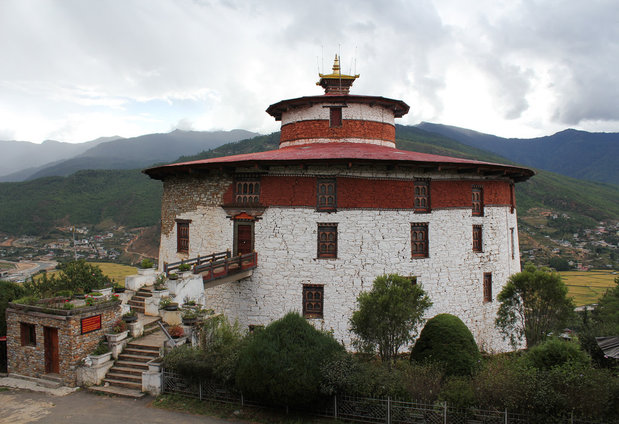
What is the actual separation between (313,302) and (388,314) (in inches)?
209

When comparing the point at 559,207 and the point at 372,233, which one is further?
the point at 559,207

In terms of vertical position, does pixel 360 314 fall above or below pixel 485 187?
below

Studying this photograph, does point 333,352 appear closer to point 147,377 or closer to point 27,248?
point 147,377

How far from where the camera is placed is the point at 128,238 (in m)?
80.4

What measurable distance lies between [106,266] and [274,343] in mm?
60750

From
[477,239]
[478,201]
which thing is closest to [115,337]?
[477,239]

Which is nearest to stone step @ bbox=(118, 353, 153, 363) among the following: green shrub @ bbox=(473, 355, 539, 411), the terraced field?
green shrub @ bbox=(473, 355, 539, 411)

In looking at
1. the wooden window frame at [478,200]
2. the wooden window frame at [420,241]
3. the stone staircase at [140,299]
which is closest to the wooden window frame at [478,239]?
the wooden window frame at [478,200]

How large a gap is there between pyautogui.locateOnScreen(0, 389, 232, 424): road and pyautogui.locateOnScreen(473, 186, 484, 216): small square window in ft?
50.0

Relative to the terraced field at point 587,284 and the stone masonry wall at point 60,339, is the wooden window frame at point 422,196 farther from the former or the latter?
the terraced field at point 587,284

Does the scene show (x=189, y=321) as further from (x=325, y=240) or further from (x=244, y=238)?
(x=325, y=240)

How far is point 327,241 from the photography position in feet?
61.1

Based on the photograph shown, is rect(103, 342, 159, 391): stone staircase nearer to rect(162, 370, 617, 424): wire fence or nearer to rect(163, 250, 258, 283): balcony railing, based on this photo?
rect(162, 370, 617, 424): wire fence

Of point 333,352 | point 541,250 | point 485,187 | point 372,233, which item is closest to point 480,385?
point 333,352
